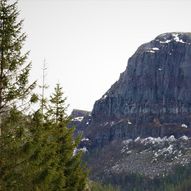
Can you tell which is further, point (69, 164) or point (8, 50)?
point (69, 164)

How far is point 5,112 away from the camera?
19391mm

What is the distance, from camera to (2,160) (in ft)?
63.0

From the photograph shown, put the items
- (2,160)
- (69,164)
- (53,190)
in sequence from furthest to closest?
(69,164)
(53,190)
(2,160)

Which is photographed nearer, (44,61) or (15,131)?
(15,131)

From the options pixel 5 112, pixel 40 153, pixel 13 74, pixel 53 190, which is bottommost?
pixel 53 190

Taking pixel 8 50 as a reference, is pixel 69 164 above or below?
below

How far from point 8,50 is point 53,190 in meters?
10.9

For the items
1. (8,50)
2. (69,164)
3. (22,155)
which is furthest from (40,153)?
(69,164)

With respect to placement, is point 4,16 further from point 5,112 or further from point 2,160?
point 2,160

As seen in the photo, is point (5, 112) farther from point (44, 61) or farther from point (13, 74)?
point (44, 61)

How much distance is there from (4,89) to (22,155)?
3.38 m

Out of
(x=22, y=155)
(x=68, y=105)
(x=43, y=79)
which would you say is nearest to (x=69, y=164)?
(x=68, y=105)

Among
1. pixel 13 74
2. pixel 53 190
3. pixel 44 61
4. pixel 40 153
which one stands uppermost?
pixel 44 61

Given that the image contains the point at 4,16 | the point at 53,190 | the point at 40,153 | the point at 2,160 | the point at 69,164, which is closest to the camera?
the point at 2,160
